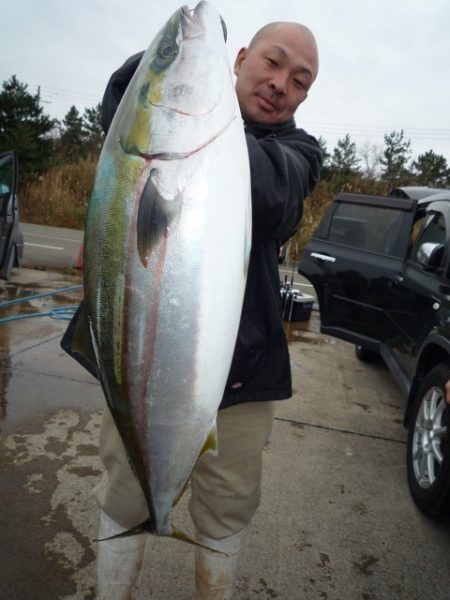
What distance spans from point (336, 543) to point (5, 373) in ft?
8.74

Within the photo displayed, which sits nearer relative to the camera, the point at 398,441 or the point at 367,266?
the point at 398,441

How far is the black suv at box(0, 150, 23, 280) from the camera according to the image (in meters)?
5.54

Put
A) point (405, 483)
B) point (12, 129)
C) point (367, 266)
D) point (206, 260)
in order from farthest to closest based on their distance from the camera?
point (12, 129)
point (367, 266)
point (405, 483)
point (206, 260)

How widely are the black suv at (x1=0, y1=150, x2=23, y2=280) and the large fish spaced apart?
499 centimetres

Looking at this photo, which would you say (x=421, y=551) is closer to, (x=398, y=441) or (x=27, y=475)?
(x=398, y=441)

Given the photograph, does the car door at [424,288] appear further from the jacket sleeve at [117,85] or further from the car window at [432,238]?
the jacket sleeve at [117,85]

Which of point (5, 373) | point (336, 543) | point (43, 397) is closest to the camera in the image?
→ point (336, 543)

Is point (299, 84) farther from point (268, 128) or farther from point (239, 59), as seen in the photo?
point (239, 59)

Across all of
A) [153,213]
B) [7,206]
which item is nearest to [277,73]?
[153,213]

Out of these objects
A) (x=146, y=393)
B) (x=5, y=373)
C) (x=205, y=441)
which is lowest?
(x=5, y=373)

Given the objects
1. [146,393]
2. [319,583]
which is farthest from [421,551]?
[146,393]

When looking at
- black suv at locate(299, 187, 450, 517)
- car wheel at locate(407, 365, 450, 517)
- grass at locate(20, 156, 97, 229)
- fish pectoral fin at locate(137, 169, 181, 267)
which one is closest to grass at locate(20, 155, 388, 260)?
grass at locate(20, 156, 97, 229)

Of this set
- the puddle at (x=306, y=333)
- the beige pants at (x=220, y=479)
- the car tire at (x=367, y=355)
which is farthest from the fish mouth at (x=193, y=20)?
the puddle at (x=306, y=333)

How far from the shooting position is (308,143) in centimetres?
145
